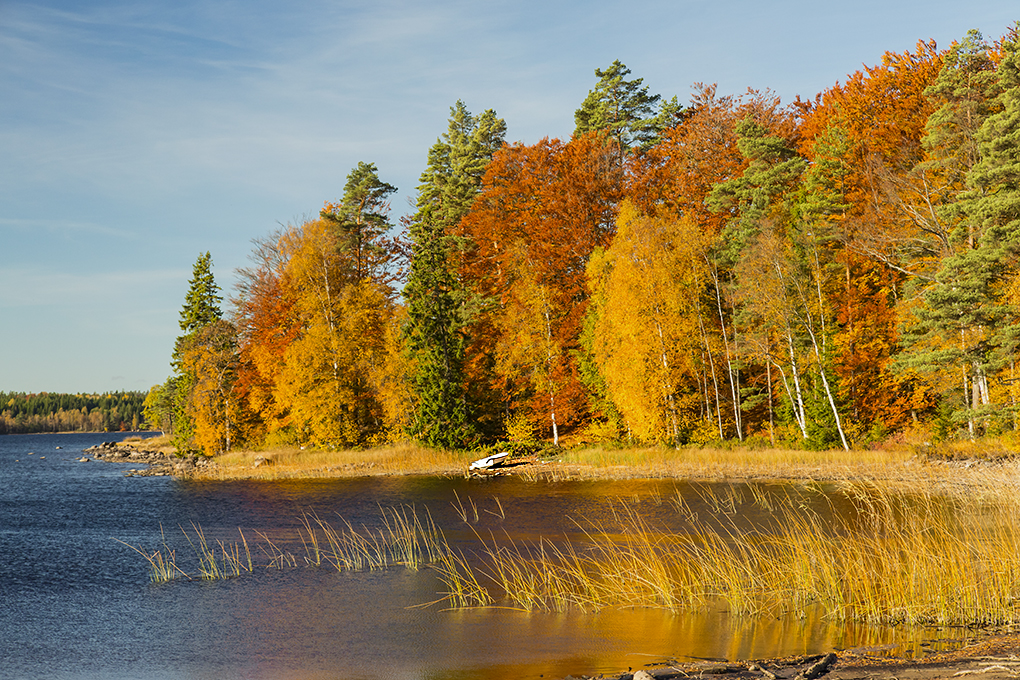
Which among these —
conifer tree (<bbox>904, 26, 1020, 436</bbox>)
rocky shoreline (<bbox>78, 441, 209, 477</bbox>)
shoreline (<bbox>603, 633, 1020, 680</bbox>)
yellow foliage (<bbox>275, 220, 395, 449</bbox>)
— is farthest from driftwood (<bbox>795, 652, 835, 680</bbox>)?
rocky shoreline (<bbox>78, 441, 209, 477</bbox>)

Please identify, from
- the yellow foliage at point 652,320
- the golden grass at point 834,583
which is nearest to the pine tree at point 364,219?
the yellow foliage at point 652,320

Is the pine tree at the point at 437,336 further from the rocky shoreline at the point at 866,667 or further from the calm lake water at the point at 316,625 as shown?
the rocky shoreline at the point at 866,667

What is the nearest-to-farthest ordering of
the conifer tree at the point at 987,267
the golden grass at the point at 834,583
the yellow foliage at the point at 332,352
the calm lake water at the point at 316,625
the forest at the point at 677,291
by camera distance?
the calm lake water at the point at 316,625 < the golden grass at the point at 834,583 < the conifer tree at the point at 987,267 < the forest at the point at 677,291 < the yellow foliage at the point at 332,352

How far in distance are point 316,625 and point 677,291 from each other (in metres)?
31.4

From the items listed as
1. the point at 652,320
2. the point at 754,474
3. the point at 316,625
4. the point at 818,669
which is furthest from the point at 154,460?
the point at 818,669

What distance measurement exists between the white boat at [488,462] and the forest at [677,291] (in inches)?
116

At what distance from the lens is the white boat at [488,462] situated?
43.6 meters

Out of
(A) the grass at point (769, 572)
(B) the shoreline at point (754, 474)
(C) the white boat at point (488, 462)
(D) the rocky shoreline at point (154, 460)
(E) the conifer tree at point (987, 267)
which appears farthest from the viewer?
(D) the rocky shoreline at point (154, 460)

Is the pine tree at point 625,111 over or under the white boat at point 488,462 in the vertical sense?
over

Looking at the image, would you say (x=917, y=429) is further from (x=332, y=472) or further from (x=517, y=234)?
(x=332, y=472)

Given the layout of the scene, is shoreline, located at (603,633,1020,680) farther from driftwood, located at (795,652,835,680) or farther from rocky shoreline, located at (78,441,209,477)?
rocky shoreline, located at (78,441,209,477)

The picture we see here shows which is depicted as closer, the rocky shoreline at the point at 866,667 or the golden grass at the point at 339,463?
the rocky shoreline at the point at 866,667

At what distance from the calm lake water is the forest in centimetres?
1434

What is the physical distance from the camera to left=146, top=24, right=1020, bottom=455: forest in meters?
34.3
